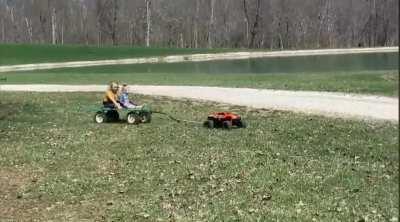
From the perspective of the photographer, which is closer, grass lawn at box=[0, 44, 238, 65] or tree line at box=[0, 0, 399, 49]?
grass lawn at box=[0, 44, 238, 65]

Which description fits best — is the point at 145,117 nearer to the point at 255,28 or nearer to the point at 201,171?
the point at 201,171

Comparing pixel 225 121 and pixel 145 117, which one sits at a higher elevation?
pixel 225 121

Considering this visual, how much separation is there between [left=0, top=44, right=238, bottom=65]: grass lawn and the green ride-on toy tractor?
71423mm

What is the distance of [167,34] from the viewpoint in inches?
5394

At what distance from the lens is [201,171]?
11.7 meters

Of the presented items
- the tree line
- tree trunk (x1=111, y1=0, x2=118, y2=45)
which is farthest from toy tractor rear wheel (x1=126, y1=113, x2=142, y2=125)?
tree trunk (x1=111, y1=0, x2=118, y2=45)

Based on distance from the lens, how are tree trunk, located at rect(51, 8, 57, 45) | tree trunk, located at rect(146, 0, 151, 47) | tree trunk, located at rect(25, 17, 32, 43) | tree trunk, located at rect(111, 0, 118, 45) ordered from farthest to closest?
tree trunk, located at rect(25, 17, 32, 43) → tree trunk, located at rect(51, 8, 57, 45) → tree trunk, located at rect(111, 0, 118, 45) → tree trunk, located at rect(146, 0, 151, 47)

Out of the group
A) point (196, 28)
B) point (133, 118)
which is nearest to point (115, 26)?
point (196, 28)

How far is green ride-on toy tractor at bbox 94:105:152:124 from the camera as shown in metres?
18.7

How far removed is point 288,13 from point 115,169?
116 m

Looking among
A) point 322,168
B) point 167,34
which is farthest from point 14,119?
point 167,34

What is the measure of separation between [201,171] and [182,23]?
125 m

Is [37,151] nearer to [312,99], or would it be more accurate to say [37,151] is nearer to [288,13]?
[312,99]

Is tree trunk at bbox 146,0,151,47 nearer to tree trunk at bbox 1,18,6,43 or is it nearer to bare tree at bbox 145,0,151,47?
bare tree at bbox 145,0,151,47
